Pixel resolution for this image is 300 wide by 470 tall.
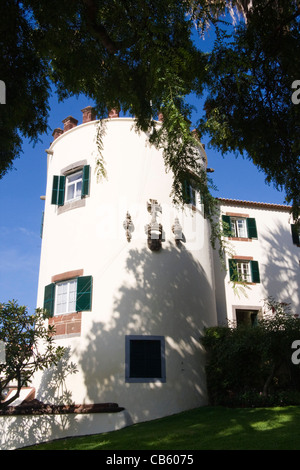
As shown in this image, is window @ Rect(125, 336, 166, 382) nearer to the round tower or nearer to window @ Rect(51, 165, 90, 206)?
the round tower

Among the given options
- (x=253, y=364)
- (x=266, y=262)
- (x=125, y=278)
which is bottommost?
(x=253, y=364)

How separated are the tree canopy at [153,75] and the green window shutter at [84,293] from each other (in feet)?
23.4

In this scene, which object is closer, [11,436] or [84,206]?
[11,436]

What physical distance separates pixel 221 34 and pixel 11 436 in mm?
11783

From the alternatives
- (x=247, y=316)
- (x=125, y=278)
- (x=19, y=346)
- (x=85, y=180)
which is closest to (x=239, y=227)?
(x=247, y=316)

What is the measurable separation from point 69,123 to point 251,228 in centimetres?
945

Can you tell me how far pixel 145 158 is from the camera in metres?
15.0

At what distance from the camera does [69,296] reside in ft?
45.0

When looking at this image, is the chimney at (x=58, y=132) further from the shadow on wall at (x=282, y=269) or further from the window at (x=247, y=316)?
the window at (x=247, y=316)

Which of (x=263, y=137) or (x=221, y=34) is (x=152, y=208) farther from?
(x=221, y=34)

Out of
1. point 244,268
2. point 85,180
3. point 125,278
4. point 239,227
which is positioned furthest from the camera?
point 239,227

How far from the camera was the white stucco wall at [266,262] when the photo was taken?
58.9 feet

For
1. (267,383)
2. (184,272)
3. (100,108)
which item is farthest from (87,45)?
(267,383)

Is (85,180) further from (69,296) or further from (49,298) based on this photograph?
(49,298)
